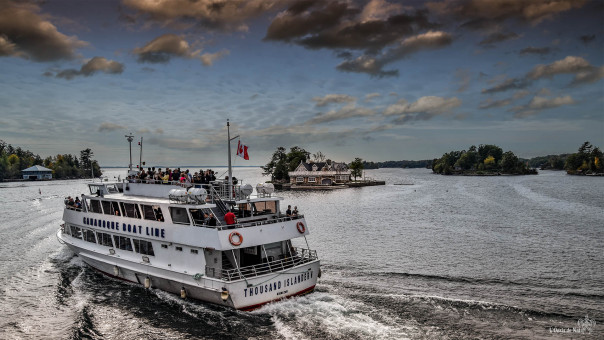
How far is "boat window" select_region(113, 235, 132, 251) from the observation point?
25.0m

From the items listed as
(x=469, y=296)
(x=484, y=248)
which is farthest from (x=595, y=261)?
(x=469, y=296)

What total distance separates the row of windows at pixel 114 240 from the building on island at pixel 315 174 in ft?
348

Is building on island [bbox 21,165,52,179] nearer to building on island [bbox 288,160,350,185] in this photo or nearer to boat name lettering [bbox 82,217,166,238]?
building on island [bbox 288,160,350,185]

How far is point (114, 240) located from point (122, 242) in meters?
0.90

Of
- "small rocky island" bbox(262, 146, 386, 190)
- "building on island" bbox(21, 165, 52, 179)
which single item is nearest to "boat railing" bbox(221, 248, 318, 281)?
"small rocky island" bbox(262, 146, 386, 190)

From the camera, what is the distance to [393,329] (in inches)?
722

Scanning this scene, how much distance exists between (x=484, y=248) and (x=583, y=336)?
18.7 meters

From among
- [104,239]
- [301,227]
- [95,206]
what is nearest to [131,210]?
[104,239]

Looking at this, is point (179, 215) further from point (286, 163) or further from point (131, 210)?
point (286, 163)

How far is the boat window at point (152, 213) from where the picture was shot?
22859 millimetres

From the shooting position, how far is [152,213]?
23266 mm

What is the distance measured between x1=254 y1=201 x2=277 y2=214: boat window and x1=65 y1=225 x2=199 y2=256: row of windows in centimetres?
Result: 420

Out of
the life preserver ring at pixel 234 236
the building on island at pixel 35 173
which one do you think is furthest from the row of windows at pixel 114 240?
the building on island at pixel 35 173

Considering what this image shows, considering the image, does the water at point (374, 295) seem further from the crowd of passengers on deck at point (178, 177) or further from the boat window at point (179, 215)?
the crowd of passengers on deck at point (178, 177)
